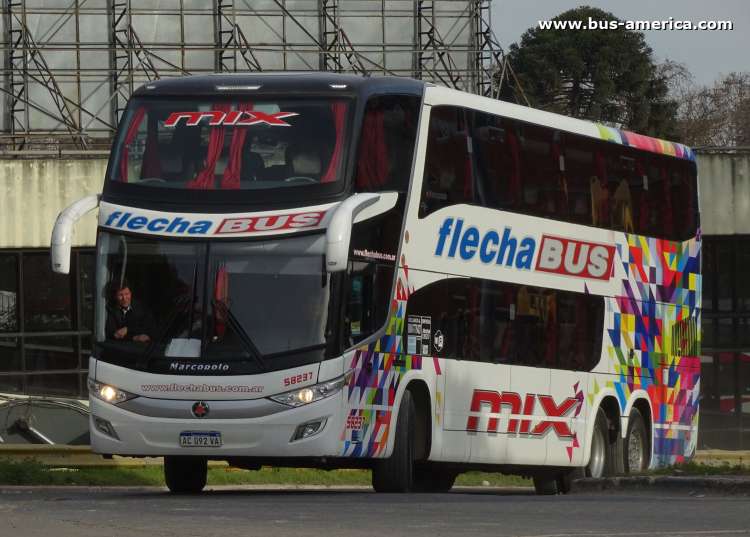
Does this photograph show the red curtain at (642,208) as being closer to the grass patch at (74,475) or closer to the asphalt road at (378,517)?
the asphalt road at (378,517)

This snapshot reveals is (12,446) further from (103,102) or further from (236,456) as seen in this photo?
(103,102)

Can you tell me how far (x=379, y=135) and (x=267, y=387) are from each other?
2.66m

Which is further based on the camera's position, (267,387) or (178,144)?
(178,144)

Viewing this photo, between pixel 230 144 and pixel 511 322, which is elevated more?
pixel 230 144

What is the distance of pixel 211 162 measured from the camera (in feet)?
45.6

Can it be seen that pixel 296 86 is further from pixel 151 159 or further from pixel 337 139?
pixel 151 159

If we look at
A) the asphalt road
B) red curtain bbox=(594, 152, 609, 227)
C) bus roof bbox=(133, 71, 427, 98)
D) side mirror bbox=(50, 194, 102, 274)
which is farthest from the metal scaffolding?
the asphalt road

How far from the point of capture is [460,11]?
43.2 m

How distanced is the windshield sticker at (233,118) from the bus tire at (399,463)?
2.85 metres

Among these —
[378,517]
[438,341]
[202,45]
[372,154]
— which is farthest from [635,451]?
[202,45]

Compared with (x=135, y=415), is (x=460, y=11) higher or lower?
higher

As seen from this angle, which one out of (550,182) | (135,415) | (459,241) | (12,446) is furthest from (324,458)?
(12,446)

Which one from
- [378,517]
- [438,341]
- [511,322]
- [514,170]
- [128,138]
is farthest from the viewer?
[514,170]

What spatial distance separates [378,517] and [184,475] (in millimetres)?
5310
